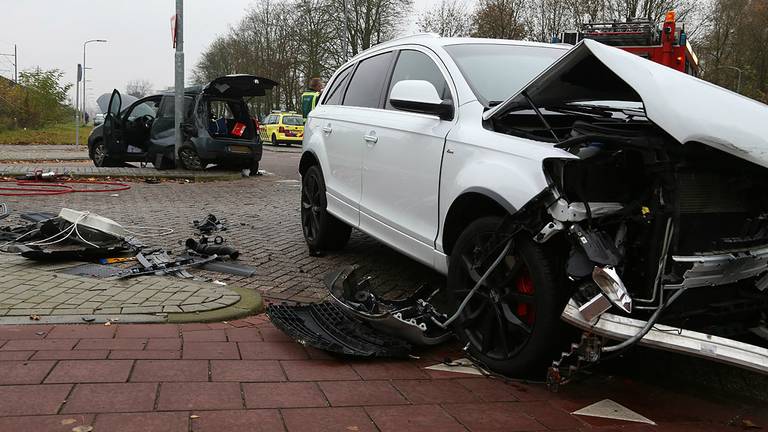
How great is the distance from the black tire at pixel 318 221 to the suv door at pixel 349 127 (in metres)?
0.24

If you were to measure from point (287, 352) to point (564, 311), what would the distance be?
1.58 metres

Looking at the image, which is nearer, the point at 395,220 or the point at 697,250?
the point at 697,250

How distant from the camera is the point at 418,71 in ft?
14.9

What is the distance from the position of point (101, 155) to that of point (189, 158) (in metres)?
2.81

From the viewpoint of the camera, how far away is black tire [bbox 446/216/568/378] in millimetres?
2910

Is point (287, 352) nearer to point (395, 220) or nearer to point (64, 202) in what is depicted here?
point (395, 220)

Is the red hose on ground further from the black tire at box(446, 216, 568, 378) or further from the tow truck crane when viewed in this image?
the tow truck crane

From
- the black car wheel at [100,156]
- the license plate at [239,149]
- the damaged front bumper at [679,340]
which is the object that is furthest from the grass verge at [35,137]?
the damaged front bumper at [679,340]

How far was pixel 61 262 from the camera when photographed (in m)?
5.29

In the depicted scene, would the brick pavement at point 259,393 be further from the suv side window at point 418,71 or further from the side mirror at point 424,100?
the suv side window at point 418,71

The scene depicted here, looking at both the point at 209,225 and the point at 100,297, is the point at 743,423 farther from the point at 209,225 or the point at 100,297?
the point at 209,225

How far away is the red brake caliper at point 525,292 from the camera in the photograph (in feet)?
10.2

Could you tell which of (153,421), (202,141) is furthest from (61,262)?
(202,141)

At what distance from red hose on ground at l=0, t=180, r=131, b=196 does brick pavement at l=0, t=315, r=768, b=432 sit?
7.04 m
